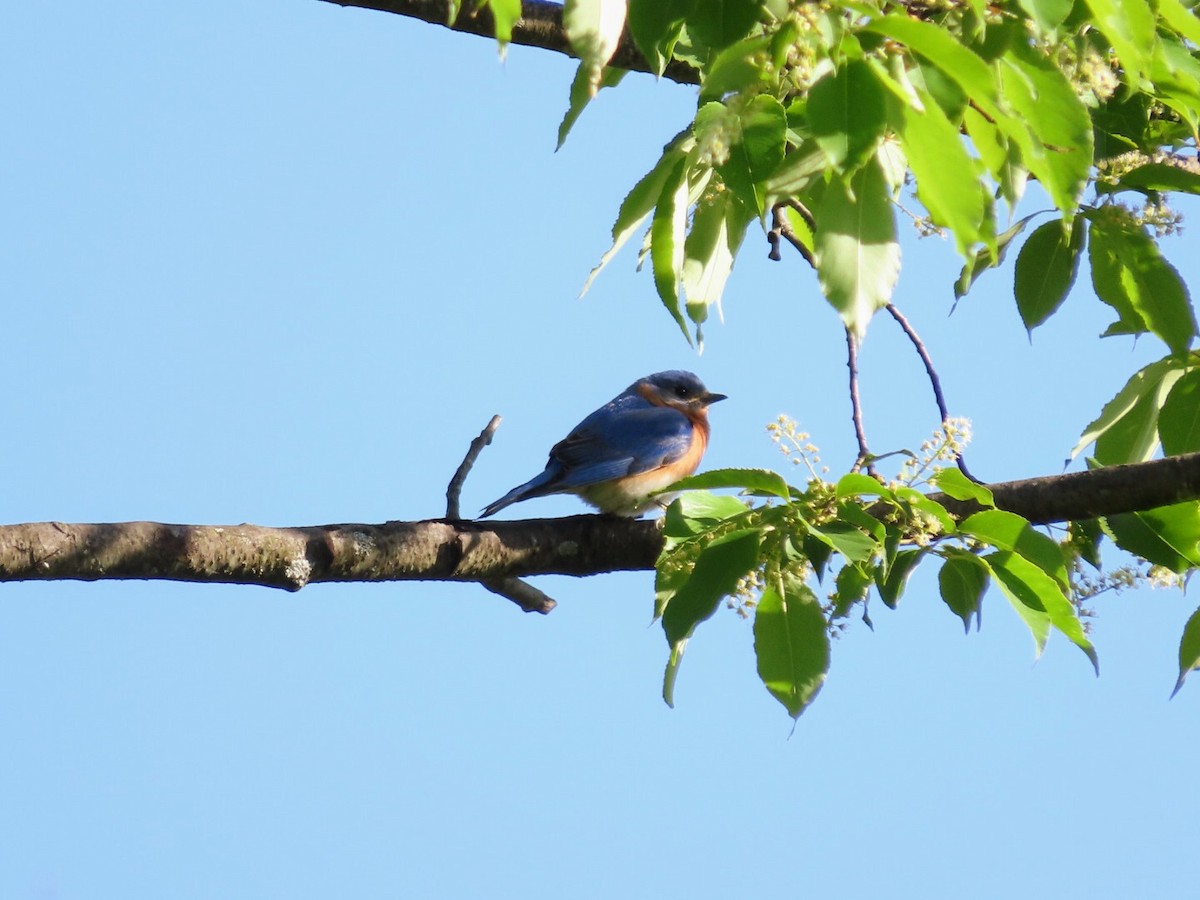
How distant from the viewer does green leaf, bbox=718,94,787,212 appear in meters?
2.25

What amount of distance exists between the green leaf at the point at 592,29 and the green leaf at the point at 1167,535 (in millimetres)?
2244

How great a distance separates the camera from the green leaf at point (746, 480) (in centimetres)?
265

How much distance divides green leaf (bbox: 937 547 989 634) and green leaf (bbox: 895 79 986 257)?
42.1 inches

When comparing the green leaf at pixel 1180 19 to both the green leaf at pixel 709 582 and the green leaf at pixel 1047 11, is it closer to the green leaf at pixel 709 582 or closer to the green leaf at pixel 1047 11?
the green leaf at pixel 1047 11

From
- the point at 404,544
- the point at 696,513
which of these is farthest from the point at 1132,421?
the point at 404,544

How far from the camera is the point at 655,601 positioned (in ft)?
9.60

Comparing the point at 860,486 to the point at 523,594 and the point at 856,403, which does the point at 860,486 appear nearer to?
the point at 856,403

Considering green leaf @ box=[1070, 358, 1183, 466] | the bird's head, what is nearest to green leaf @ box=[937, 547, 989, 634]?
green leaf @ box=[1070, 358, 1183, 466]

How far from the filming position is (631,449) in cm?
730

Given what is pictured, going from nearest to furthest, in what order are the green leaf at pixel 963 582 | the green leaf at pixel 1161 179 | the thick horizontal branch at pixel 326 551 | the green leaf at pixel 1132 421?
the green leaf at pixel 963 582, the green leaf at pixel 1161 179, the thick horizontal branch at pixel 326 551, the green leaf at pixel 1132 421

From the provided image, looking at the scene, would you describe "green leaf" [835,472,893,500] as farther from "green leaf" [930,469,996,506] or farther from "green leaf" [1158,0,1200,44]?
"green leaf" [1158,0,1200,44]

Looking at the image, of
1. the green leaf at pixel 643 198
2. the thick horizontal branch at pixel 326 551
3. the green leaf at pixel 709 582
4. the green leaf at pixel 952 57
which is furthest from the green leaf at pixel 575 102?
the thick horizontal branch at pixel 326 551

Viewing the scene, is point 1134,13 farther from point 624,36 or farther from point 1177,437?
point 624,36

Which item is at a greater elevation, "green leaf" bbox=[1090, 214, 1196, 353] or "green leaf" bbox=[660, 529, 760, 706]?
"green leaf" bbox=[1090, 214, 1196, 353]
